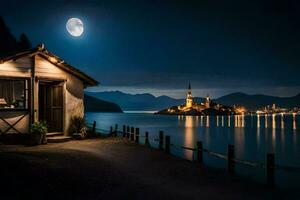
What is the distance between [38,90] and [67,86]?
193cm

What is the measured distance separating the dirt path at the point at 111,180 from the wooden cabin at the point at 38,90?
5.62 metres

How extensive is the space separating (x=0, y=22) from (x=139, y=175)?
177 feet

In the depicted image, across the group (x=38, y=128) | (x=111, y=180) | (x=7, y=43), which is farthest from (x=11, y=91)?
(x=7, y=43)

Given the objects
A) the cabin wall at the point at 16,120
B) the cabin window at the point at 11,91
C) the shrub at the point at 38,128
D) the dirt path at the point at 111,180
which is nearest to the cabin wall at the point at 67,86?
the cabin wall at the point at 16,120

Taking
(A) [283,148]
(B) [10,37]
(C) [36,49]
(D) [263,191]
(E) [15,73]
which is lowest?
(A) [283,148]

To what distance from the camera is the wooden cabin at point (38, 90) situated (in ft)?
58.1

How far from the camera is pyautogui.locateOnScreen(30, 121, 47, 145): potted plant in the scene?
692 inches

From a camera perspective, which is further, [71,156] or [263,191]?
[71,156]

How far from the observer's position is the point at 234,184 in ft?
34.4

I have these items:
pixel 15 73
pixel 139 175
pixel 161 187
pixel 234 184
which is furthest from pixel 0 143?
pixel 234 184

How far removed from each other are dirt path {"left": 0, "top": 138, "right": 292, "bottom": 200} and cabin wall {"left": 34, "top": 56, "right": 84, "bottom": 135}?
658cm

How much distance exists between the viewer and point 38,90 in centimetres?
1897

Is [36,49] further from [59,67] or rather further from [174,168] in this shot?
[174,168]

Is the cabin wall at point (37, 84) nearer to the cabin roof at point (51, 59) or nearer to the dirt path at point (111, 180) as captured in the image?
the cabin roof at point (51, 59)
